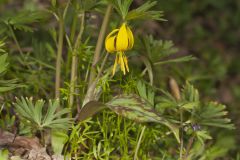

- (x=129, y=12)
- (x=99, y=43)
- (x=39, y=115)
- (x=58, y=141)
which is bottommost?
(x=58, y=141)

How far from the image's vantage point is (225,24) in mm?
4969

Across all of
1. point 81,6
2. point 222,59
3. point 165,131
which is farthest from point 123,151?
point 222,59

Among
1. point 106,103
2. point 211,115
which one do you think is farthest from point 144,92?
point 211,115

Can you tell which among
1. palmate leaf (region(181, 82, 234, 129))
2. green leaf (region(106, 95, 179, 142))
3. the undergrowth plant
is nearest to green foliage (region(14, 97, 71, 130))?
the undergrowth plant

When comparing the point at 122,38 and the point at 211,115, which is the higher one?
the point at 122,38

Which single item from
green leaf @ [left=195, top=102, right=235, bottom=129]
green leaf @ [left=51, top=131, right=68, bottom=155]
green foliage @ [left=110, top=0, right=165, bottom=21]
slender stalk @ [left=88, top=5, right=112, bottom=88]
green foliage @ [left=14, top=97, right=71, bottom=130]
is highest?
green foliage @ [left=110, top=0, right=165, bottom=21]

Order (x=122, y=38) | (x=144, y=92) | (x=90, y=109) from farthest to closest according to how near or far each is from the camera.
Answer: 1. (x=144, y=92)
2. (x=90, y=109)
3. (x=122, y=38)

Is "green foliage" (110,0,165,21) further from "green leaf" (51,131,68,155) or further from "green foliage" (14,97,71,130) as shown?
"green leaf" (51,131,68,155)

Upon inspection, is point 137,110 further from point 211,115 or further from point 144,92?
point 211,115

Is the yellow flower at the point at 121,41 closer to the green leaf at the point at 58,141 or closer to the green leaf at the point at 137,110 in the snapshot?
the green leaf at the point at 137,110

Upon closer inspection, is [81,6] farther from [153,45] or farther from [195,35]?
[195,35]

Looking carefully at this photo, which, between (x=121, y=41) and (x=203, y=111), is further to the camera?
(x=203, y=111)

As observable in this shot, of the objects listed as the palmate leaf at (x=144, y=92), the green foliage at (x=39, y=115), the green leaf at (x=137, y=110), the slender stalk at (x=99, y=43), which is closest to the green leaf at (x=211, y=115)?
the palmate leaf at (x=144, y=92)

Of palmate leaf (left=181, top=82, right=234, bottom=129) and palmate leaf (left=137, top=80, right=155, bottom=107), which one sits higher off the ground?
palmate leaf (left=137, top=80, right=155, bottom=107)
